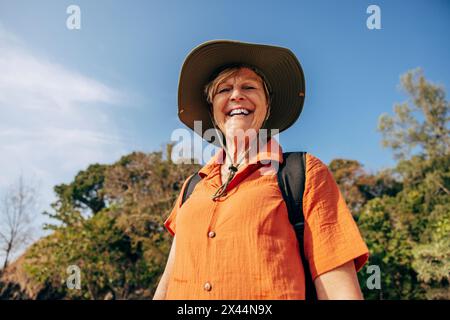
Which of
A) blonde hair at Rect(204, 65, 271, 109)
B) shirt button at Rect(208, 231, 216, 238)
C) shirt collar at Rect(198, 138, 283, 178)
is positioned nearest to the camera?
shirt button at Rect(208, 231, 216, 238)

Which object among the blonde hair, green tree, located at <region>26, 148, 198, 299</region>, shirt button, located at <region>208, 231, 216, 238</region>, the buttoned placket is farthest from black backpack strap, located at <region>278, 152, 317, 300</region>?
green tree, located at <region>26, 148, 198, 299</region>

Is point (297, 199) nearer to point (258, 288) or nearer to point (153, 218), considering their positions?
point (258, 288)

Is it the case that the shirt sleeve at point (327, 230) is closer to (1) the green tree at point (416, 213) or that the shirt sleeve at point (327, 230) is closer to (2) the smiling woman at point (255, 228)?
(2) the smiling woman at point (255, 228)

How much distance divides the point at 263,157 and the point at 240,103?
1.07ft

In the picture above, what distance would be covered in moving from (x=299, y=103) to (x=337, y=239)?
35.5 inches

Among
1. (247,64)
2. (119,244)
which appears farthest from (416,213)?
(247,64)

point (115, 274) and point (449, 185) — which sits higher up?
point (449, 185)

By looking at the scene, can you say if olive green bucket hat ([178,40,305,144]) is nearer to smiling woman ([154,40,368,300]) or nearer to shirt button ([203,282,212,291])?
smiling woman ([154,40,368,300])

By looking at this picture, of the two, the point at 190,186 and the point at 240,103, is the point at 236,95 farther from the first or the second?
the point at 190,186

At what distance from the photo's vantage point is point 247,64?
175 cm

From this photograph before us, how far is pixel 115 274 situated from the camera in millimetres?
11945

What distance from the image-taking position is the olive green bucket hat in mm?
1741

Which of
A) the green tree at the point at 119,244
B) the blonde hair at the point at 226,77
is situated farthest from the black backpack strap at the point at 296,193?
the green tree at the point at 119,244
